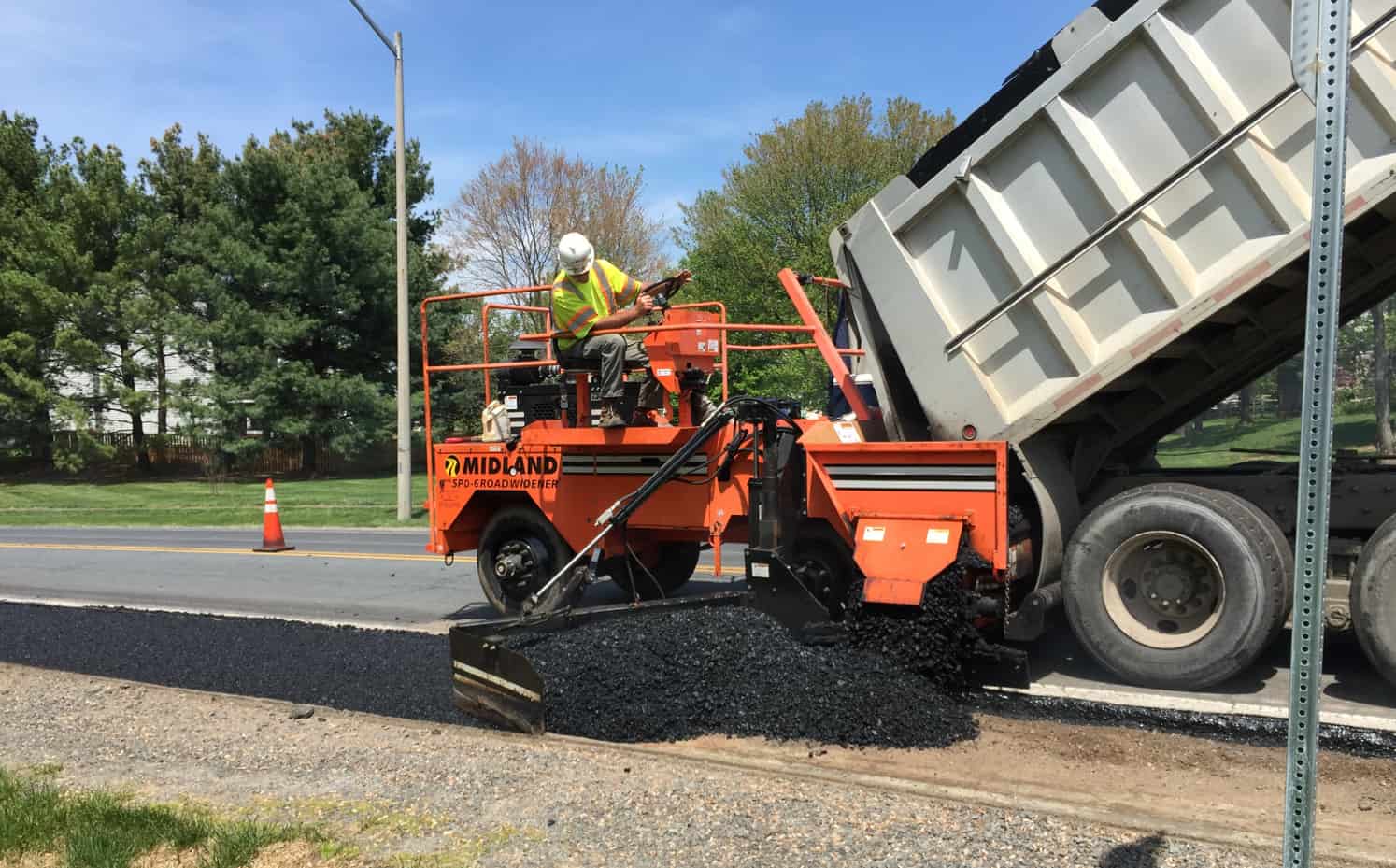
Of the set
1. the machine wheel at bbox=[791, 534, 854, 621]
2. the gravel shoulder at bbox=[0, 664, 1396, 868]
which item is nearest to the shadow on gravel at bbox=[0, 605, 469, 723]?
the gravel shoulder at bbox=[0, 664, 1396, 868]

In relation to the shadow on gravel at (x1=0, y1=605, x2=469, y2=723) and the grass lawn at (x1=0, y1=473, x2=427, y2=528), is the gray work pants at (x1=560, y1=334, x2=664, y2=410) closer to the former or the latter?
the shadow on gravel at (x1=0, y1=605, x2=469, y2=723)

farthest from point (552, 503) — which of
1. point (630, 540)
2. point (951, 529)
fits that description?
point (951, 529)

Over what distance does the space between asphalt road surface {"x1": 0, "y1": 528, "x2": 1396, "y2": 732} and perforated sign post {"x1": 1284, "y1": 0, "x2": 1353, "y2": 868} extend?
3.21m

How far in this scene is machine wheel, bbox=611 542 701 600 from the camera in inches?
311

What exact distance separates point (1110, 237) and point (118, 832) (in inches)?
196

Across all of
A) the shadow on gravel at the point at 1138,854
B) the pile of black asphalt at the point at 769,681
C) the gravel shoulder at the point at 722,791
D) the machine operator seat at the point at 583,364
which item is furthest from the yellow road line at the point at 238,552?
the shadow on gravel at the point at 1138,854

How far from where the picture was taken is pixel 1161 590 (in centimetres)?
531

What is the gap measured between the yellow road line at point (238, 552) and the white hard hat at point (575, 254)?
600 cm

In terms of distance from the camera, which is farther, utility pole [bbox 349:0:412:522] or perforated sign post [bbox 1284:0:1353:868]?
utility pole [bbox 349:0:412:522]

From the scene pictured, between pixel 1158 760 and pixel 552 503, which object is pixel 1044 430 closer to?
pixel 1158 760

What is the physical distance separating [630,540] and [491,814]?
363 centimetres

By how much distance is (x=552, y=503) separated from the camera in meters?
7.50

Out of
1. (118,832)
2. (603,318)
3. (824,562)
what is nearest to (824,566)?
(824,562)

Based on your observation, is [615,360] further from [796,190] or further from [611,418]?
[796,190]
